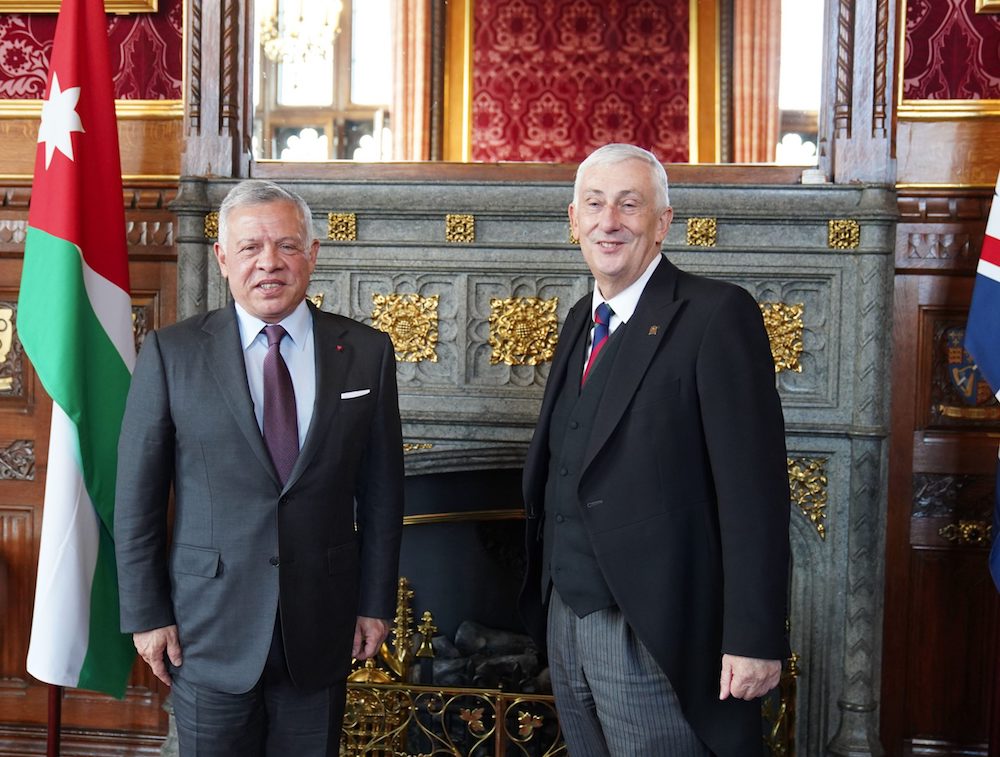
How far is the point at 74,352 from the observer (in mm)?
2633

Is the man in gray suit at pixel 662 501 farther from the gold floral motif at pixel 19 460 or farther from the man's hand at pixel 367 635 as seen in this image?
the gold floral motif at pixel 19 460

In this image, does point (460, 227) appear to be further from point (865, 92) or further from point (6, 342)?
point (6, 342)

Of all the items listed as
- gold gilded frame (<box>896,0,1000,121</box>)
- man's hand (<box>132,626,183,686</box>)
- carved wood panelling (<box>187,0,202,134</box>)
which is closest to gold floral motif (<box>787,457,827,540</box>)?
gold gilded frame (<box>896,0,1000,121</box>)

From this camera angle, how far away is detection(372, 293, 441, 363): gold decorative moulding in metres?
2.96

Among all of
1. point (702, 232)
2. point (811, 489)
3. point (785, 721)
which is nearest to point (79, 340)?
point (702, 232)

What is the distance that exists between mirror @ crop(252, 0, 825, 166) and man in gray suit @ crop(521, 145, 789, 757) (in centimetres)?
141

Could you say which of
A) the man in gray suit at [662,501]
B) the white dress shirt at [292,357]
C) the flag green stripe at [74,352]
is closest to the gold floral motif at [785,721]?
the man in gray suit at [662,501]

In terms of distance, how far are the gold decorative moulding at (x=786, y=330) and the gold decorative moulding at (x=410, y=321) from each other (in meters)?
0.94

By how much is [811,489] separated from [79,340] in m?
2.02

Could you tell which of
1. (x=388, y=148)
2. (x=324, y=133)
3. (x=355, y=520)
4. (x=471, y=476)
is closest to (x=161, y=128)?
(x=324, y=133)

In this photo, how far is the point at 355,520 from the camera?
2.06 m

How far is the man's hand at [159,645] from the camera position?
1911mm

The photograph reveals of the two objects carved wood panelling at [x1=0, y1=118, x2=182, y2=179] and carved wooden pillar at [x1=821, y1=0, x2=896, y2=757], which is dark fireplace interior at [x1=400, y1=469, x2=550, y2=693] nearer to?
carved wooden pillar at [x1=821, y1=0, x2=896, y2=757]

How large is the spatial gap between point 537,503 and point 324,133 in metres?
1.64
